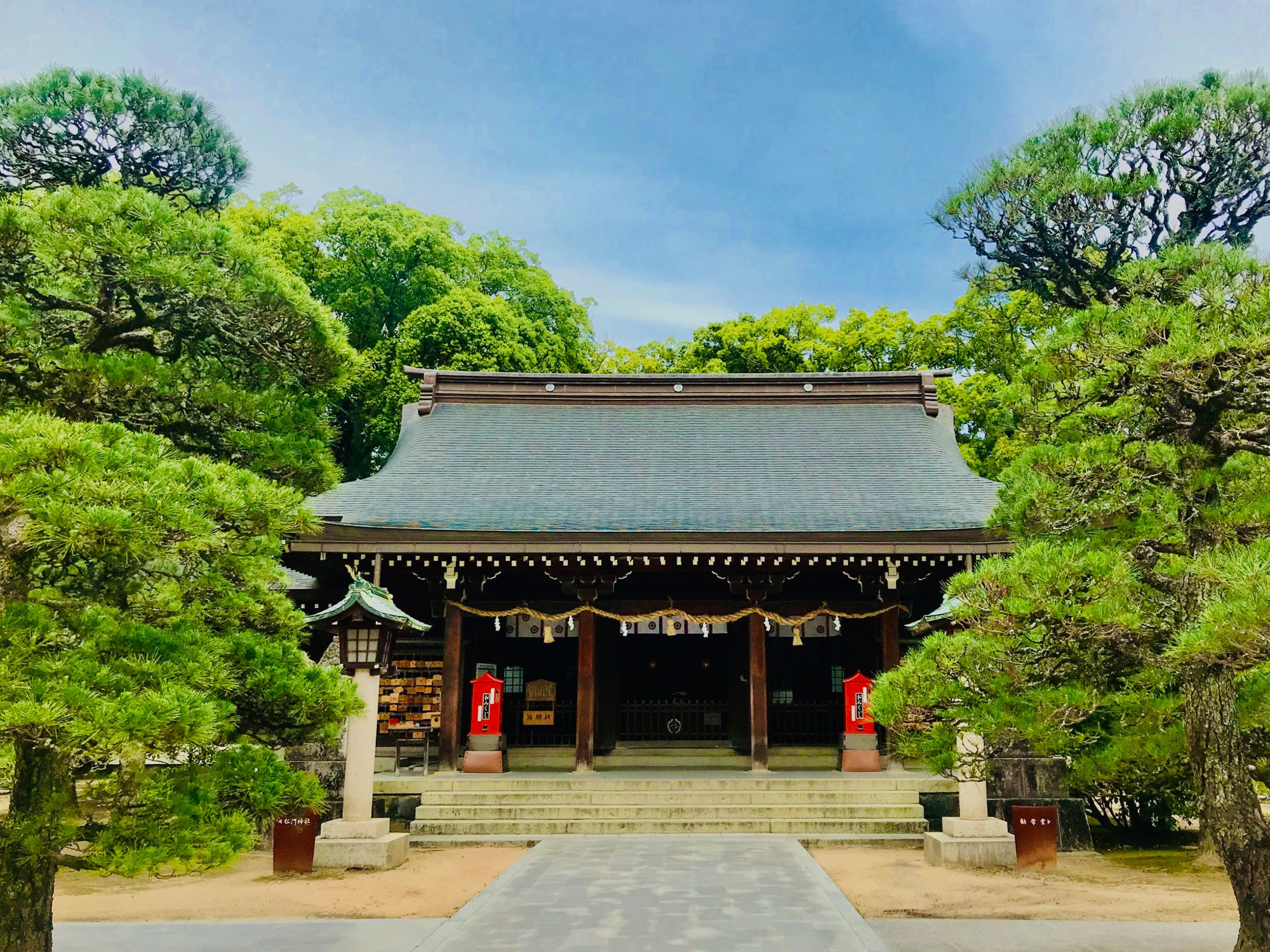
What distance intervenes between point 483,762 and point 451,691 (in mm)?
1312

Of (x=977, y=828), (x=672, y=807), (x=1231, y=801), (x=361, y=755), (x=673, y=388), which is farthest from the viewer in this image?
Answer: (x=673, y=388)

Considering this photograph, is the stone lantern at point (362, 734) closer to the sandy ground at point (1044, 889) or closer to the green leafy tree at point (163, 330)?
the green leafy tree at point (163, 330)

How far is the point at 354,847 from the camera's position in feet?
34.6

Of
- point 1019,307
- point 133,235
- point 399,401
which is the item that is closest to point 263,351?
point 133,235

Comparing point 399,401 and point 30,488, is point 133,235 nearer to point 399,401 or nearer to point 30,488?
point 30,488

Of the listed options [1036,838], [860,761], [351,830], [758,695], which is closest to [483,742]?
[351,830]

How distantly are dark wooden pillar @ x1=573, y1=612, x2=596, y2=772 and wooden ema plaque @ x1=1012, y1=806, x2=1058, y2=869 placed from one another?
6734 millimetres

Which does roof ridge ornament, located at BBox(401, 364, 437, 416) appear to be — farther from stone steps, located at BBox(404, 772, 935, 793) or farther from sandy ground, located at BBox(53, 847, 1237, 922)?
sandy ground, located at BBox(53, 847, 1237, 922)

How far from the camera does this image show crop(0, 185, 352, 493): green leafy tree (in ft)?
20.7

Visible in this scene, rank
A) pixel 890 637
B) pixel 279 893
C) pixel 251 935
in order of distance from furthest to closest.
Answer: pixel 890 637, pixel 279 893, pixel 251 935

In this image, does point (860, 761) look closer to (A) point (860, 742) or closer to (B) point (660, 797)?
(A) point (860, 742)

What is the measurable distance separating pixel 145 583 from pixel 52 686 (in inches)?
48.4

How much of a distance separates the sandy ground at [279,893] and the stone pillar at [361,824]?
7.3 inches

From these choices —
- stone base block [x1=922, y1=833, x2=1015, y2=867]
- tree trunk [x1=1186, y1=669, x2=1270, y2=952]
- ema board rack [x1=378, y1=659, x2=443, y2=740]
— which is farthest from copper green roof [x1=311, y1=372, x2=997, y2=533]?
tree trunk [x1=1186, y1=669, x2=1270, y2=952]
